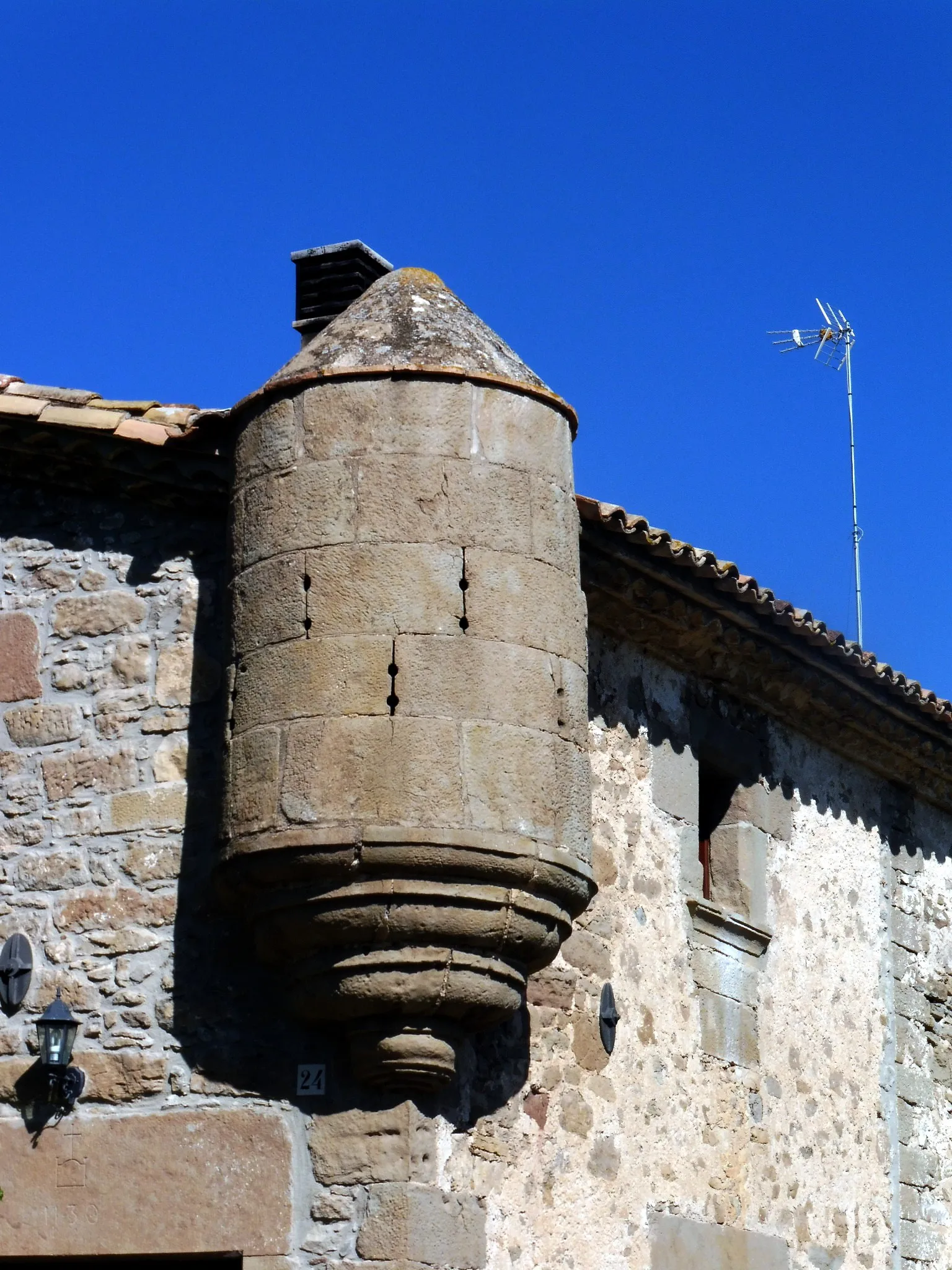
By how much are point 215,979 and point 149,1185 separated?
0.75 m

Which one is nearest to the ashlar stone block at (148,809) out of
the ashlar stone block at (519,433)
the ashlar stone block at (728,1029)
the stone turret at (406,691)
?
the stone turret at (406,691)

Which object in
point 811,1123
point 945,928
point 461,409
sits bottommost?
point 811,1123

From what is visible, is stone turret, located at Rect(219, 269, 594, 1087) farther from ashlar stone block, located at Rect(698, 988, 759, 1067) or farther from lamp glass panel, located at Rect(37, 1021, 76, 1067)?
ashlar stone block, located at Rect(698, 988, 759, 1067)

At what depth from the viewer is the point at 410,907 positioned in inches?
262

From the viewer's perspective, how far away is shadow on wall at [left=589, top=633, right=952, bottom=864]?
862cm

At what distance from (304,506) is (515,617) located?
2.84ft

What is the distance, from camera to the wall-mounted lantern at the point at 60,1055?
7.12m

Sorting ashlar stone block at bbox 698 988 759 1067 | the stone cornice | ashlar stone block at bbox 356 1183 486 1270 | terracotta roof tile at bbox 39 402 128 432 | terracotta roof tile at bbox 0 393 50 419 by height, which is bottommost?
ashlar stone block at bbox 356 1183 486 1270

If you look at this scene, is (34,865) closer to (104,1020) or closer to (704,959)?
(104,1020)

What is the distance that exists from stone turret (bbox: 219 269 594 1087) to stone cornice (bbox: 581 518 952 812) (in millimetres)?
946

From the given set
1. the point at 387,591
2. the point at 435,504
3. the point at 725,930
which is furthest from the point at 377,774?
the point at 725,930

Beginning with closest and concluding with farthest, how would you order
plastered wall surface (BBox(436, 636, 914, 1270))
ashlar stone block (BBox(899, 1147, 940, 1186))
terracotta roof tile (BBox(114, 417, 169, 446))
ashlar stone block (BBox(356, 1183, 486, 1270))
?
ashlar stone block (BBox(356, 1183, 486, 1270)), plastered wall surface (BBox(436, 636, 914, 1270)), terracotta roof tile (BBox(114, 417, 169, 446)), ashlar stone block (BBox(899, 1147, 940, 1186))

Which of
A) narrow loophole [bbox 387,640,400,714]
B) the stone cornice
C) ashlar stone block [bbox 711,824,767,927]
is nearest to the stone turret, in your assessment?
narrow loophole [bbox 387,640,400,714]

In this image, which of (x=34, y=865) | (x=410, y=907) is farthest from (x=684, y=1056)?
(x=34, y=865)
